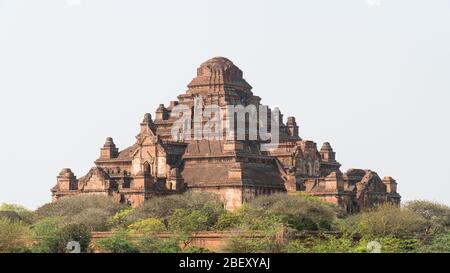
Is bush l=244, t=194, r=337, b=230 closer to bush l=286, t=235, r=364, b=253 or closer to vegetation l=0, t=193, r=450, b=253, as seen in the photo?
vegetation l=0, t=193, r=450, b=253

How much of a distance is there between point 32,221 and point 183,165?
60.3 ft

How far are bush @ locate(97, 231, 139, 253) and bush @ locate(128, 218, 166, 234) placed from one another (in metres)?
7.51

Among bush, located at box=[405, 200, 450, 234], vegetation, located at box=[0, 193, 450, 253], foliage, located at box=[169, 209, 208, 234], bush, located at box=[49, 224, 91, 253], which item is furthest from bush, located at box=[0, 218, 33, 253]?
bush, located at box=[405, 200, 450, 234]

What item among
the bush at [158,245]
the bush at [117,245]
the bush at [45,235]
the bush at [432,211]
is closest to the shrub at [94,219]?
the bush at [45,235]

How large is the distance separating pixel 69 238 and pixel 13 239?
3.28 metres

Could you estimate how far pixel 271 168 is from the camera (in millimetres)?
108875

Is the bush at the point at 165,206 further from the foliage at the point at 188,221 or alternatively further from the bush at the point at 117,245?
the bush at the point at 117,245

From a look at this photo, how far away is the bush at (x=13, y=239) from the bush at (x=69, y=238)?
1606 millimetres

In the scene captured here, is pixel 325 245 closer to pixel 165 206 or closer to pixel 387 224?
pixel 387 224

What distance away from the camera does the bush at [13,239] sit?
69.4 metres
